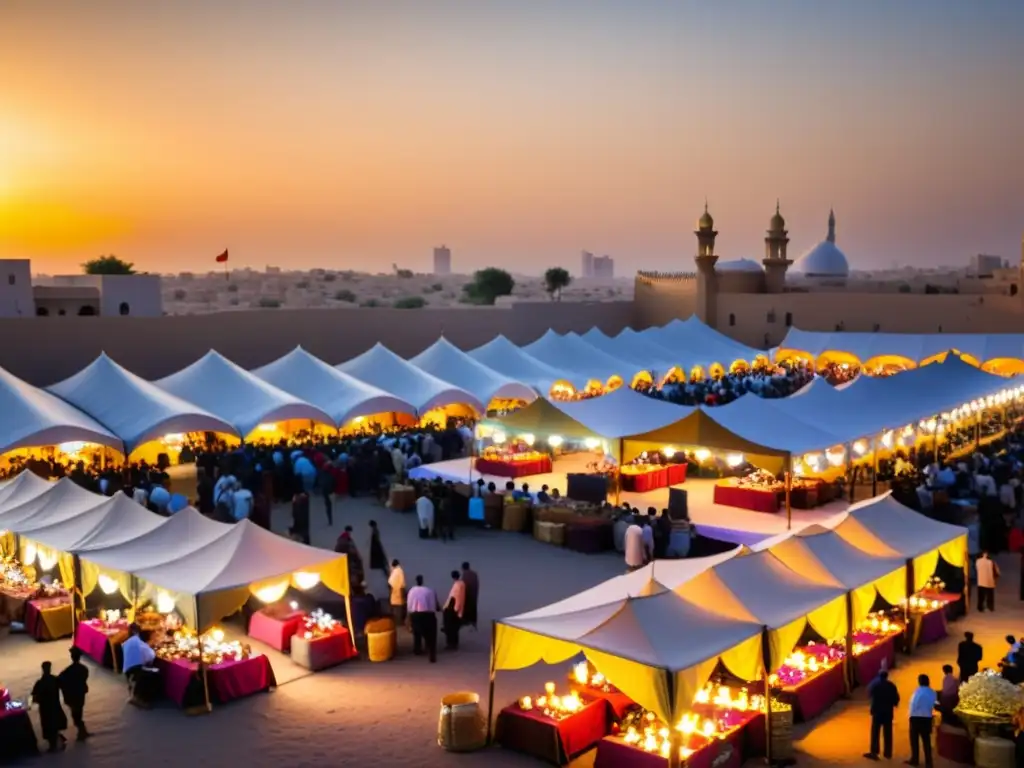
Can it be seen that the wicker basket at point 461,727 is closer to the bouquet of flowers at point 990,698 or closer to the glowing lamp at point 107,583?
the bouquet of flowers at point 990,698

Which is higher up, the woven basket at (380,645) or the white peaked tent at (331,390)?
the white peaked tent at (331,390)

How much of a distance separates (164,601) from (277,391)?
1241 cm

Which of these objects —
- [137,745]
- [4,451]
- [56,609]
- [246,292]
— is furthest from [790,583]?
[246,292]

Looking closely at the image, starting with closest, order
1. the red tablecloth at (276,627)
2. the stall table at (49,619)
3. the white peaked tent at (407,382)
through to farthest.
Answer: the red tablecloth at (276,627) → the stall table at (49,619) → the white peaked tent at (407,382)

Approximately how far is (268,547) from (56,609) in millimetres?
2838

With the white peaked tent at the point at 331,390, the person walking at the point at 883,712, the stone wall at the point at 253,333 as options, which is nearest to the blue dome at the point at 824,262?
the stone wall at the point at 253,333

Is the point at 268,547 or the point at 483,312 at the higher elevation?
the point at 483,312

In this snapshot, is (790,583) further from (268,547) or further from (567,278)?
(567,278)

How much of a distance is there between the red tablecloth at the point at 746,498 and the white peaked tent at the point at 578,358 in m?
12.1

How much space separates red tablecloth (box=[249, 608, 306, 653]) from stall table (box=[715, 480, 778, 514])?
25.4 ft

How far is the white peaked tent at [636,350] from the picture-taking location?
30938 millimetres

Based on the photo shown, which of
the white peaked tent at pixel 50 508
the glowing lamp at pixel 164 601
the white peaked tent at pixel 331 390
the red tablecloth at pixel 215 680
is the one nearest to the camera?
the red tablecloth at pixel 215 680

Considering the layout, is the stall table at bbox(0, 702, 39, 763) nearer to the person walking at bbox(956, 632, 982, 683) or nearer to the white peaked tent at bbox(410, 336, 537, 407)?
the person walking at bbox(956, 632, 982, 683)

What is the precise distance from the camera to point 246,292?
86.8m
